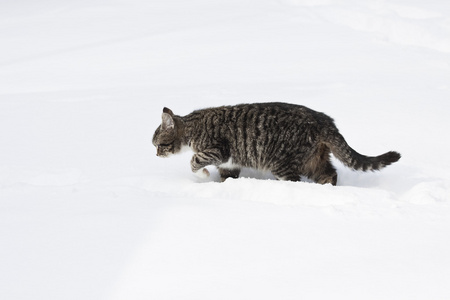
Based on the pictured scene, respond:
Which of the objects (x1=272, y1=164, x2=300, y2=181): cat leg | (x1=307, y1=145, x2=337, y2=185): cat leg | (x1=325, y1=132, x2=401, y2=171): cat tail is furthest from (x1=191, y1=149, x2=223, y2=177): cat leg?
(x1=325, y1=132, x2=401, y2=171): cat tail

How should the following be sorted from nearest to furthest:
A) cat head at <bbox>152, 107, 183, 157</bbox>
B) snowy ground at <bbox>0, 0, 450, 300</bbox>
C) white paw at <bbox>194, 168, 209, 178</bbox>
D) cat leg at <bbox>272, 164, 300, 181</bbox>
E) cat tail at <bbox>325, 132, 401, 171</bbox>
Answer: snowy ground at <bbox>0, 0, 450, 300</bbox>
cat tail at <bbox>325, 132, 401, 171</bbox>
cat leg at <bbox>272, 164, 300, 181</bbox>
white paw at <bbox>194, 168, 209, 178</bbox>
cat head at <bbox>152, 107, 183, 157</bbox>

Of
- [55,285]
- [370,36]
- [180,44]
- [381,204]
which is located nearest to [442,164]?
[381,204]

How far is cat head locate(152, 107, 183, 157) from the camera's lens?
4855 mm

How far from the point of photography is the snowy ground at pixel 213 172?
3008 mm

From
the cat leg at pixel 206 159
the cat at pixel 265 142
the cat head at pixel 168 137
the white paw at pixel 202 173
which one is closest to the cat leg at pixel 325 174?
the cat at pixel 265 142

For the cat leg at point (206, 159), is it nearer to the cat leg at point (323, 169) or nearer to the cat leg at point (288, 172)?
the cat leg at point (288, 172)

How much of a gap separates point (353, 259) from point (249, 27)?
6542 mm

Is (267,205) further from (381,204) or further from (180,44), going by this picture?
(180,44)

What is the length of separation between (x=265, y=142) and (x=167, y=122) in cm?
86

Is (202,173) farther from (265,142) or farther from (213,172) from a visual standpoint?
A: (265,142)

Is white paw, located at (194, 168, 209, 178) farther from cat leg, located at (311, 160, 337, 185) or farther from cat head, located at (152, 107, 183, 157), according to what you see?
cat leg, located at (311, 160, 337, 185)

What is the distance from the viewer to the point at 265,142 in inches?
180

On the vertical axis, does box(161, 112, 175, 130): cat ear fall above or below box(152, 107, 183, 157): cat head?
above

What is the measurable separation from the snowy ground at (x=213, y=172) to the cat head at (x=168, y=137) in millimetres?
164
